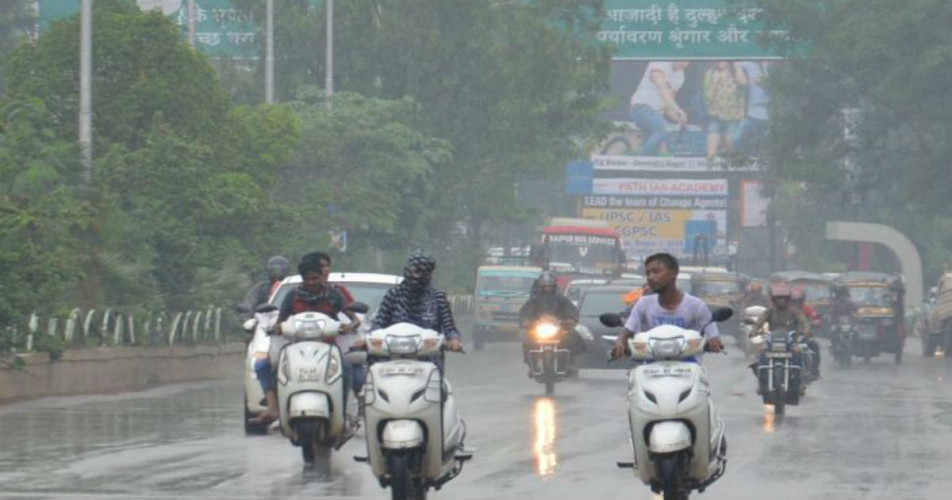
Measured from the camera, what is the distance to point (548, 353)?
29.3m

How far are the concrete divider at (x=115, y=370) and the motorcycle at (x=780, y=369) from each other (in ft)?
27.3

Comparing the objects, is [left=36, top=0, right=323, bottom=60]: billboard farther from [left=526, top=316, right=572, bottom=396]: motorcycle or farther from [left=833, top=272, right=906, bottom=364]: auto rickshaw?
[left=526, top=316, right=572, bottom=396]: motorcycle

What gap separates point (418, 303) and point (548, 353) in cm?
1472

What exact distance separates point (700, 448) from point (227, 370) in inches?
947

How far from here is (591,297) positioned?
3781cm

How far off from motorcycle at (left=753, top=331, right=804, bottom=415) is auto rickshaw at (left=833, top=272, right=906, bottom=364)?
17.7 m

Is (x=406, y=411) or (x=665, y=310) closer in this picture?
(x=406, y=411)

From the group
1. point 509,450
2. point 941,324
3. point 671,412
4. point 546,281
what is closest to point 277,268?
point 509,450

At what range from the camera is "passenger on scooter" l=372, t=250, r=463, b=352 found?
14531 millimetres

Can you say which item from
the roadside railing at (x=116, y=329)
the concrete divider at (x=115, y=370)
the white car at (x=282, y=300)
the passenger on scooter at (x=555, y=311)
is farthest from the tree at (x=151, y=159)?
the white car at (x=282, y=300)

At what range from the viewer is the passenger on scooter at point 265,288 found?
21.0 metres

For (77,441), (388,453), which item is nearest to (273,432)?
(77,441)

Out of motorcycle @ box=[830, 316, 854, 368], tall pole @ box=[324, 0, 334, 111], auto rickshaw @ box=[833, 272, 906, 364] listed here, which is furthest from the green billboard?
motorcycle @ box=[830, 316, 854, 368]

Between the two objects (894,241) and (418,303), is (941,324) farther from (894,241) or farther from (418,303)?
(418,303)
